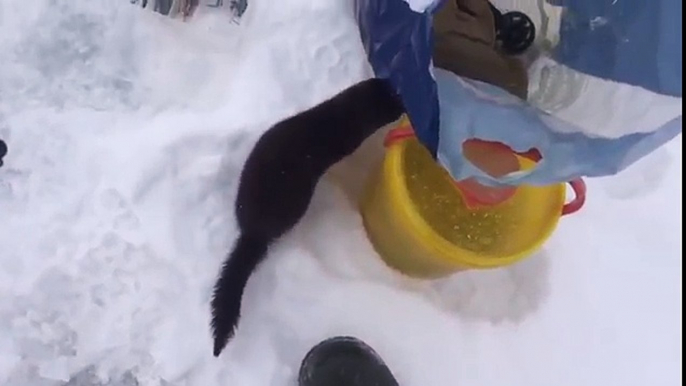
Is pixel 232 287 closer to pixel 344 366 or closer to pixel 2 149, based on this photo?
pixel 344 366

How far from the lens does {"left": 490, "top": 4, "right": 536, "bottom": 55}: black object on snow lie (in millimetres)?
975

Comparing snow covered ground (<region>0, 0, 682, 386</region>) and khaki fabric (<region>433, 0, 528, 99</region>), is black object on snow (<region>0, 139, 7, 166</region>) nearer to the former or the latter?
snow covered ground (<region>0, 0, 682, 386</region>)

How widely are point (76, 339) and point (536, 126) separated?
0.47 m

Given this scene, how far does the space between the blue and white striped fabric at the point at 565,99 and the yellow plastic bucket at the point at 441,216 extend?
0.09m

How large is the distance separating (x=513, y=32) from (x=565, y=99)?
9cm

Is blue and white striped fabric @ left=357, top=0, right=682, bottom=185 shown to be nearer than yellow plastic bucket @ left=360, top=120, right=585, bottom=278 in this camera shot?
Yes

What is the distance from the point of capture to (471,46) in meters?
0.92

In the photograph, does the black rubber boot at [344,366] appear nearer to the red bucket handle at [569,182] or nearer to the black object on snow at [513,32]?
the red bucket handle at [569,182]

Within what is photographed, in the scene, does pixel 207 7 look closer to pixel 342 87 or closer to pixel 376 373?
pixel 342 87

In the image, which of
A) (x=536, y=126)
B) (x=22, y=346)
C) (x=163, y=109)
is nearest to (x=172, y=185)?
(x=163, y=109)

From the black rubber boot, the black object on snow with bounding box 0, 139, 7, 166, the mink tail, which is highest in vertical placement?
the black object on snow with bounding box 0, 139, 7, 166

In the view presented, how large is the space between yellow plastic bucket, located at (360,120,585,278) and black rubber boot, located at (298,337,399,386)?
104 mm

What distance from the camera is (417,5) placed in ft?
2.80

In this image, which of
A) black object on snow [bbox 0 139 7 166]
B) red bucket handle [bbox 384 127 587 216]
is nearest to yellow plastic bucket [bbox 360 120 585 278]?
red bucket handle [bbox 384 127 587 216]
